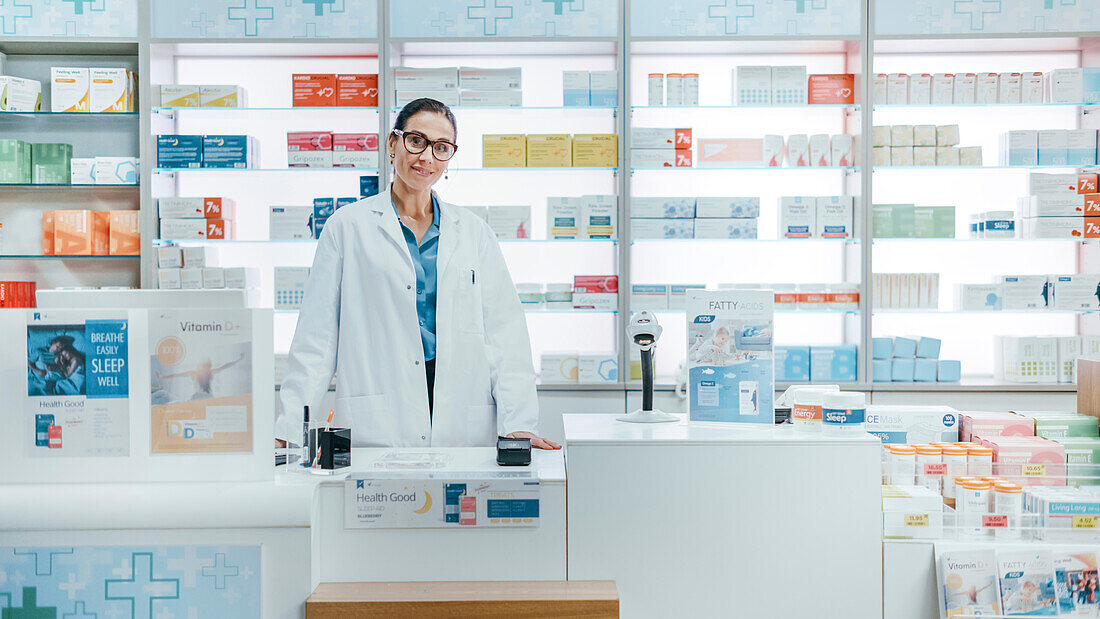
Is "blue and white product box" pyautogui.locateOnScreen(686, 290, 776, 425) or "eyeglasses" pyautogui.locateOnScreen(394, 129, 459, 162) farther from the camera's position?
"eyeglasses" pyautogui.locateOnScreen(394, 129, 459, 162)

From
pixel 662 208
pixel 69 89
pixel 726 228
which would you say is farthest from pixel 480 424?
pixel 69 89

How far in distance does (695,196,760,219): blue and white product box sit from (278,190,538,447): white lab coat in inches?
73.0

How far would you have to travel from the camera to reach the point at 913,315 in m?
4.41

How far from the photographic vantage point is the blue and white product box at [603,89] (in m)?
4.03

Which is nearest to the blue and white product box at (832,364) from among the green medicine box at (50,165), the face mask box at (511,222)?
the face mask box at (511,222)

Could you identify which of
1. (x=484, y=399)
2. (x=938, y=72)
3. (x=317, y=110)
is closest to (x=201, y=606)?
(x=484, y=399)

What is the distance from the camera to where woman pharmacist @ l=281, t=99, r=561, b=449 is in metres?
2.32

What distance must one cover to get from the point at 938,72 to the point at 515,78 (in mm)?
2161

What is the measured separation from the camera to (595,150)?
13.3 feet

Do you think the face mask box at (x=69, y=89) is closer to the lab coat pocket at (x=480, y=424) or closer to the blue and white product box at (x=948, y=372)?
the lab coat pocket at (x=480, y=424)

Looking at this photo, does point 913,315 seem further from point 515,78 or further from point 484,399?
point 484,399

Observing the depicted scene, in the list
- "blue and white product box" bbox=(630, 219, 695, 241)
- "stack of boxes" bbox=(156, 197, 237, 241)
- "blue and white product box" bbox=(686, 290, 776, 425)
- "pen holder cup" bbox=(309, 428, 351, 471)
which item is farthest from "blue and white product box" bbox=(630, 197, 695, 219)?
"pen holder cup" bbox=(309, 428, 351, 471)

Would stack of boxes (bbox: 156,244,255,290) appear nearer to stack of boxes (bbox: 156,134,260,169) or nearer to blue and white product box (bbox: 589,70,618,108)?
stack of boxes (bbox: 156,134,260,169)

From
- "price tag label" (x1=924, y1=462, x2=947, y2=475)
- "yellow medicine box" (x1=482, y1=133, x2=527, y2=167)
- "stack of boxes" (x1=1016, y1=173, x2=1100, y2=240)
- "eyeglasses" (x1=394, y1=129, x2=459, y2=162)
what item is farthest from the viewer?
"yellow medicine box" (x1=482, y1=133, x2=527, y2=167)
